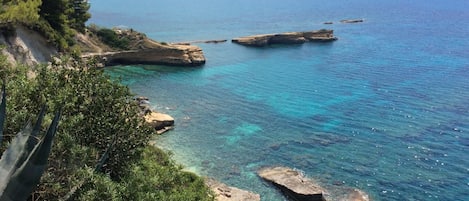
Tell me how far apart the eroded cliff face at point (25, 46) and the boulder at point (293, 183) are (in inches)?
788

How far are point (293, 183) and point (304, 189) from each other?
1197mm

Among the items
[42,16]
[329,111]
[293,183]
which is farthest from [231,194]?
[42,16]

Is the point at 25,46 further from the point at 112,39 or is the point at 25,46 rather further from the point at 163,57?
the point at 112,39

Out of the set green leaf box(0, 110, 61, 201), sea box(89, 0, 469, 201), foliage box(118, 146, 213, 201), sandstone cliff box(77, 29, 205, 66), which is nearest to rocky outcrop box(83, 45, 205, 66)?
sandstone cliff box(77, 29, 205, 66)

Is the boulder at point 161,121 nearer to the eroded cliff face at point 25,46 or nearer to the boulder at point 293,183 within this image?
the eroded cliff face at point 25,46

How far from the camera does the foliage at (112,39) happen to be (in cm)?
7619

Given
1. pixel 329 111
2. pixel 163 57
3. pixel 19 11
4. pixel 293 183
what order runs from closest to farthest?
pixel 293 183 → pixel 19 11 → pixel 329 111 → pixel 163 57

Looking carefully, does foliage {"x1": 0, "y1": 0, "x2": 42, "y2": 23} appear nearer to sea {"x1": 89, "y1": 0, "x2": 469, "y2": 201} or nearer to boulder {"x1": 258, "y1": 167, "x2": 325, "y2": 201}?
sea {"x1": 89, "y1": 0, "x2": 469, "y2": 201}

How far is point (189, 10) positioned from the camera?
546 ft

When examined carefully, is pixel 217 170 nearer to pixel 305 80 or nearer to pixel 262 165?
pixel 262 165

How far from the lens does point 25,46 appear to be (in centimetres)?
3516

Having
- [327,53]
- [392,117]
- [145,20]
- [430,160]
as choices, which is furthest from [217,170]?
[145,20]

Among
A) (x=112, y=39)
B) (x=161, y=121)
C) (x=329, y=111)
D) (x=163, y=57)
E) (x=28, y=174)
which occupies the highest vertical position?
(x=112, y=39)

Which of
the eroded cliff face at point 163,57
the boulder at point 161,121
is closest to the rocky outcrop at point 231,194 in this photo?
the boulder at point 161,121
